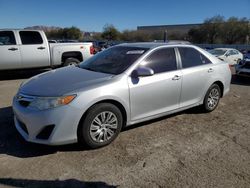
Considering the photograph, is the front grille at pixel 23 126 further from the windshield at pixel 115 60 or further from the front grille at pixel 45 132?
the windshield at pixel 115 60

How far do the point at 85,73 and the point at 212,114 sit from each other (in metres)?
3.01

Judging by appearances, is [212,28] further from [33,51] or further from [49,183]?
[49,183]

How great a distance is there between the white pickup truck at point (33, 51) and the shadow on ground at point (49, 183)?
6.91 m

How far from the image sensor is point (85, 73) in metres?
4.16

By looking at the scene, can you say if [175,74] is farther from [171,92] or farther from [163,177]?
[163,177]

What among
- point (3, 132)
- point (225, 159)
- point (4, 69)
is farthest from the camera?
point (4, 69)

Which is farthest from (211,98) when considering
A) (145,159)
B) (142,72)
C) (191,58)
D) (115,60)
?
(145,159)

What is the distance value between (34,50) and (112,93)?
6.62 m

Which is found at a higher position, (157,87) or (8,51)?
(8,51)

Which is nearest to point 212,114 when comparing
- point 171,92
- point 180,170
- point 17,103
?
point 171,92

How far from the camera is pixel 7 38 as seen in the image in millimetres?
8844

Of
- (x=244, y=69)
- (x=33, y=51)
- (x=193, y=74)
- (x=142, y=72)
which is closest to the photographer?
(x=142, y=72)

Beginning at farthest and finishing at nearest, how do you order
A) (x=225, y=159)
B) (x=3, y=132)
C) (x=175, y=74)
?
1. (x=175, y=74)
2. (x=3, y=132)
3. (x=225, y=159)

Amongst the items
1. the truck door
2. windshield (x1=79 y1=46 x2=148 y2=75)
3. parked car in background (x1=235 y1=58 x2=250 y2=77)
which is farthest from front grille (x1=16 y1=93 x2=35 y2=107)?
parked car in background (x1=235 y1=58 x2=250 y2=77)
